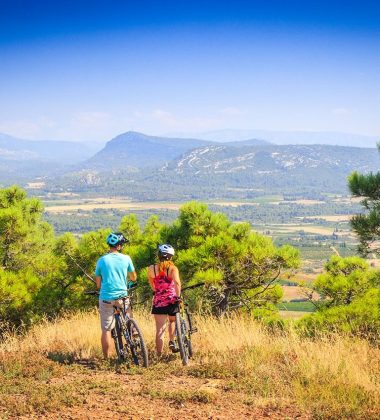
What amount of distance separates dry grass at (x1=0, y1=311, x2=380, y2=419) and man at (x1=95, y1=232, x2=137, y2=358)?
0.84 m

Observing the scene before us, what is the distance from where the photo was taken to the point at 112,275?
7.35 m

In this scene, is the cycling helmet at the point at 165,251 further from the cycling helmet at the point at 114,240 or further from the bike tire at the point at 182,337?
the bike tire at the point at 182,337

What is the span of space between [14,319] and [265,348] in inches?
319

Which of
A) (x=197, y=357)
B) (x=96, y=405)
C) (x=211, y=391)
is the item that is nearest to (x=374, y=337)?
(x=197, y=357)

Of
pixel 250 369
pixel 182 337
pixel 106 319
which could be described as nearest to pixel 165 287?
pixel 182 337

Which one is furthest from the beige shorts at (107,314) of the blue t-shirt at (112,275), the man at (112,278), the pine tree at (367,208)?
the pine tree at (367,208)

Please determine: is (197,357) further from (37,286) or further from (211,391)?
(37,286)

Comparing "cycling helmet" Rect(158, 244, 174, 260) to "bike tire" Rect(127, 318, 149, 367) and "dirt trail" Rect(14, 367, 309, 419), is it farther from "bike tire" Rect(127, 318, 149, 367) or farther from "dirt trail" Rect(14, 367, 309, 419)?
"dirt trail" Rect(14, 367, 309, 419)

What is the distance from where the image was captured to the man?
7.32 metres

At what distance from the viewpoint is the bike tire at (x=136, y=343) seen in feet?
23.0

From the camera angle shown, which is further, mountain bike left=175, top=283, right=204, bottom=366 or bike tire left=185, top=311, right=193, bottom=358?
bike tire left=185, top=311, right=193, bottom=358

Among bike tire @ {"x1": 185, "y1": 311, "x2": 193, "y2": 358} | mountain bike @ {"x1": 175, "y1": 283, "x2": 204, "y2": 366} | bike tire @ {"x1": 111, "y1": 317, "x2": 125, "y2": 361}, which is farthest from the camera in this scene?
bike tire @ {"x1": 185, "y1": 311, "x2": 193, "y2": 358}

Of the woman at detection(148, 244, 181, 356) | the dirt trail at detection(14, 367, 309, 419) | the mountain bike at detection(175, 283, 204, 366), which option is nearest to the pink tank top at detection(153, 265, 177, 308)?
the woman at detection(148, 244, 181, 356)

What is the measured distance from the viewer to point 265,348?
24.8ft
